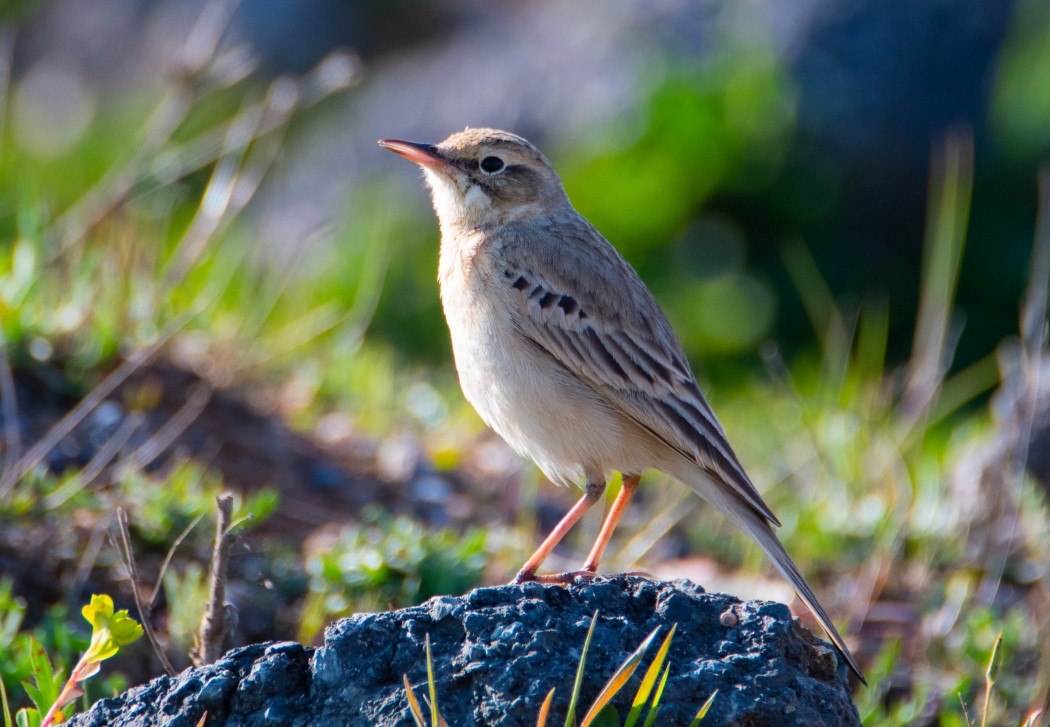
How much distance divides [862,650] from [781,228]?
20.6ft

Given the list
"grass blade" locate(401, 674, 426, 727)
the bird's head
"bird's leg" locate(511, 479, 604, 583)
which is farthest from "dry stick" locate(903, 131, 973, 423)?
"grass blade" locate(401, 674, 426, 727)

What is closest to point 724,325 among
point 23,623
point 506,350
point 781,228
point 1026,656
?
point 781,228

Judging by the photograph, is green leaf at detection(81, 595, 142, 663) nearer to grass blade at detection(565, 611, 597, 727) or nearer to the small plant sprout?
the small plant sprout

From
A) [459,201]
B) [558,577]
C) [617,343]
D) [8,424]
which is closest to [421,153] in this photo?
[459,201]

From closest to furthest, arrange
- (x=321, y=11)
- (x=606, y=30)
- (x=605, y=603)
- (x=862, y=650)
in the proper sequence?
(x=605, y=603) → (x=862, y=650) → (x=606, y=30) → (x=321, y=11)

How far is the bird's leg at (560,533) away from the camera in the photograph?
4457mm

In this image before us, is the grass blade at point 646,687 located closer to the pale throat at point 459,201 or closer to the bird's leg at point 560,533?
the bird's leg at point 560,533

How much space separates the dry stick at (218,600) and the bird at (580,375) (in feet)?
3.42

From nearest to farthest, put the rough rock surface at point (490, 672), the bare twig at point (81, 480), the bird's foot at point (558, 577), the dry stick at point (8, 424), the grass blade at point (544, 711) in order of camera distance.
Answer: the grass blade at point (544, 711) → the rough rock surface at point (490, 672) → the bird's foot at point (558, 577) → the bare twig at point (81, 480) → the dry stick at point (8, 424)

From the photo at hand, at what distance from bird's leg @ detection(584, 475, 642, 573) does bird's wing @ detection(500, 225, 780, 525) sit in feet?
1.04

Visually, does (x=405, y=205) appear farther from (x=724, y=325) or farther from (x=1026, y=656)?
(x=1026, y=656)

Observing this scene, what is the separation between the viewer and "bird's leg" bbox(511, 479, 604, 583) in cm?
446

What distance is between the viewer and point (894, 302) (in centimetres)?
1139

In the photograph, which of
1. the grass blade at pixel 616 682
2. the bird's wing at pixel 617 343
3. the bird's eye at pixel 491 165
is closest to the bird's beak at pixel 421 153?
the bird's eye at pixel 491 165
